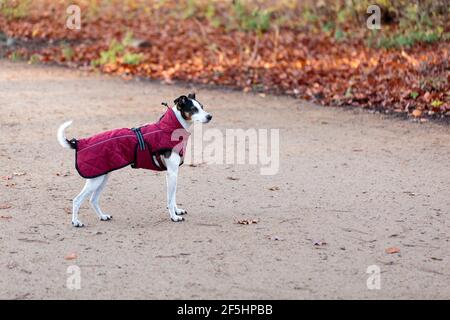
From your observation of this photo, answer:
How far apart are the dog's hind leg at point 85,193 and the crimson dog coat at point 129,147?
11 centimetres

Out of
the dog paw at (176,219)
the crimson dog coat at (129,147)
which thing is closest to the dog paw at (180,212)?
the dog paw at (176,219)

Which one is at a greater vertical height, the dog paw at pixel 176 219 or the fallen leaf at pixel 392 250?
the dog paw at pixel 176 219

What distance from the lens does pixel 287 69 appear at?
16.7 m

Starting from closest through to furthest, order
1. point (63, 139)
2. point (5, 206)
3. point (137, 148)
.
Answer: point (63, 139)
point (137, 148)
point (5, 206)

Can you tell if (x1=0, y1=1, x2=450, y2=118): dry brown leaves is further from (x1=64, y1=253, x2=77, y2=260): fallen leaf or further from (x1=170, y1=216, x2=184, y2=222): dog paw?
(x1=64, y1=253, x2=77, y2=260): fallen leaf

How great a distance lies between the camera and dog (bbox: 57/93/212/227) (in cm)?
758

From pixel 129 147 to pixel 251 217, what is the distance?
146 cm

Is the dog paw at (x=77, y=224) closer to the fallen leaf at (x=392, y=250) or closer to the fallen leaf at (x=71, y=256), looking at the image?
the fallen leaf at (x=71, y=256)

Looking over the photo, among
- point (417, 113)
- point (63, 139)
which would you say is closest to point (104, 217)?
point (63, 139)

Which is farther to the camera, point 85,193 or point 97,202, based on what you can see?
point 97,202

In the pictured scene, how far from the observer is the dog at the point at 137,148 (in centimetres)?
758

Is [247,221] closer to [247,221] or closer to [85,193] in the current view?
[247,221]

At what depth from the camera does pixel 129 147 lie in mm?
7699
